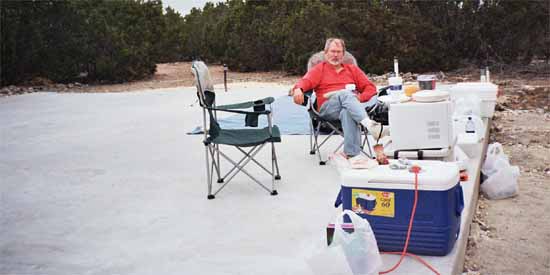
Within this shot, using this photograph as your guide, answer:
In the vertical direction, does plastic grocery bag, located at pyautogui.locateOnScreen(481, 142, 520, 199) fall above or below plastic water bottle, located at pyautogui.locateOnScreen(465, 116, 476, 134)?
below

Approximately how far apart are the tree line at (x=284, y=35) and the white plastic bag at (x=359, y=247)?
1147cm

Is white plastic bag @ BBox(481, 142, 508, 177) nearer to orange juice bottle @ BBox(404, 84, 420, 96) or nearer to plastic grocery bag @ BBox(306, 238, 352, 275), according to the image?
orange juice bottle @ BBox(404, 84, 420, 96)

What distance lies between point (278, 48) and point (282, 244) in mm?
14062

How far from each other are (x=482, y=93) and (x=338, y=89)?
4.92ft

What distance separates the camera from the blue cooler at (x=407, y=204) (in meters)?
2.38

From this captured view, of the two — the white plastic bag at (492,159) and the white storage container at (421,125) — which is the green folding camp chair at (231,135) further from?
the white plastic bag at (492,159)

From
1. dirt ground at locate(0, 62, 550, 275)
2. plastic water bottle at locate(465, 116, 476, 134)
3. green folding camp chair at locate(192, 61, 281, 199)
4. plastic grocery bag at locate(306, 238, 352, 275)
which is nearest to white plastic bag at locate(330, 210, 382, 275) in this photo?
A: plastic grocery bag at locate(306, 238, 352, 275)

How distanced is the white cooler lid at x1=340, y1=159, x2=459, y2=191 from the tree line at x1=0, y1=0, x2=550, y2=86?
1109 centimetres

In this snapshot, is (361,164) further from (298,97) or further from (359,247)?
(298,97)

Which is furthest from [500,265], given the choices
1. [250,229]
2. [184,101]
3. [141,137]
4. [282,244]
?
[184,101]

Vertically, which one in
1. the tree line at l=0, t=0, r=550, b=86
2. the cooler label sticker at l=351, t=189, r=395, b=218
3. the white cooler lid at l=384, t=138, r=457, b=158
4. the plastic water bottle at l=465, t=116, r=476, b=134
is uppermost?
the tree line at l=0, t=0, r=550, b=86

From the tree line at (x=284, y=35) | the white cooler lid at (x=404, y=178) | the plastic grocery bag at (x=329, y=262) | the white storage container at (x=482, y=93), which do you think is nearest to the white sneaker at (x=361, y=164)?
the white cooler lid at (x=404, y=178)

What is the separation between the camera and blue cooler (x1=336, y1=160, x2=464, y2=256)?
7.80 feet

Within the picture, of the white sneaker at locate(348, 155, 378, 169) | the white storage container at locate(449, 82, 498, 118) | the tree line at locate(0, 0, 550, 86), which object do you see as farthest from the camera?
Answer: the tree line at locate(0, 0, 550, 86)
